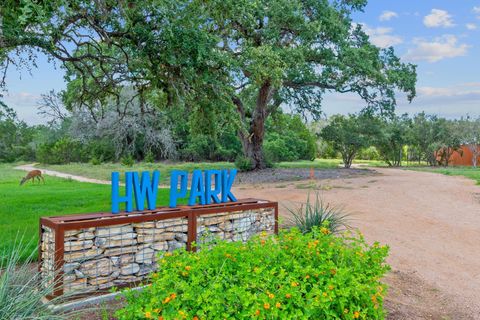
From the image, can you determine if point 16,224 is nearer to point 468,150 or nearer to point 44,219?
point 44,219

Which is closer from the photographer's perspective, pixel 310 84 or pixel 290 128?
pixel 310 84

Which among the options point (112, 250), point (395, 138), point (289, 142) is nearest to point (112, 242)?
point (112, 250)

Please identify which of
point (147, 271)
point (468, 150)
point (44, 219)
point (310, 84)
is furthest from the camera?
point (468, 150)

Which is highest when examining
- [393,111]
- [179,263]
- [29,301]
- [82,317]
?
[393,111]

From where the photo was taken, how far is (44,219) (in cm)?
468

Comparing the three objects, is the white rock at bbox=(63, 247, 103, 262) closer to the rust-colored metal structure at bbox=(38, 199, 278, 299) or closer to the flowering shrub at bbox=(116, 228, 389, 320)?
the rust-colored metal structure at bbox=(38, 199, 278, 299)

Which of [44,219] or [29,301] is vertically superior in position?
[44,219]

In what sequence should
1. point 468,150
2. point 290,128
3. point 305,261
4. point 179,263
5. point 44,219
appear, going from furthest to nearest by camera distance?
point 290,128 < point 468,150 < point 44,219 < point 305,261 < point 179,263

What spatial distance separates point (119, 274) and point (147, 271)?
35cm

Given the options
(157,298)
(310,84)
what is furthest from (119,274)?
(310,84)

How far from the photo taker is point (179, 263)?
3.23 m

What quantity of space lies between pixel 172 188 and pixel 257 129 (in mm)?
16244

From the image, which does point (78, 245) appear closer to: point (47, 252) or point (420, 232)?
point (47, 252)

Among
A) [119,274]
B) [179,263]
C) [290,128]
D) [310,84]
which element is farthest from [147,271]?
[290,128]
